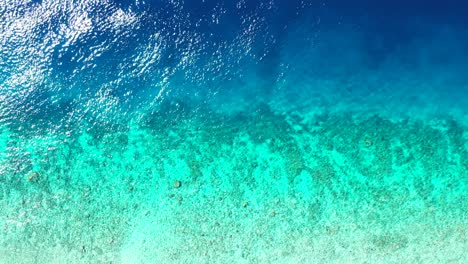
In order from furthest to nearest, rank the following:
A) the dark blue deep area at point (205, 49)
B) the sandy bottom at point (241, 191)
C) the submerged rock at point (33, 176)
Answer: the dark blue deep area at point (205, 49)
the submerged rock at point (33, 176)
the sandy bottom at point (241, 191)

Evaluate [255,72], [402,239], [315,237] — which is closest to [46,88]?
[255,72]

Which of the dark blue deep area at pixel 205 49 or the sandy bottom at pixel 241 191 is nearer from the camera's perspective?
the sandy bottom at pixel 241 191

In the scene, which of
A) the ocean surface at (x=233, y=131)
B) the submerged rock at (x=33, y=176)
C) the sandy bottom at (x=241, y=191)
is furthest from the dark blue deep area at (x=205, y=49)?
the submerged rock at (x=33, y=176)

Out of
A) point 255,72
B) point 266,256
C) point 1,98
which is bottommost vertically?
point 266,256

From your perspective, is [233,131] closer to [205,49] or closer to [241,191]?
[241,191]

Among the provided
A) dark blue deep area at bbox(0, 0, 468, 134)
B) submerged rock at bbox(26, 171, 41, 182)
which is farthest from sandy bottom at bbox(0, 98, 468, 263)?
dark blue deep area at bbox(0, 0, 468, 134)

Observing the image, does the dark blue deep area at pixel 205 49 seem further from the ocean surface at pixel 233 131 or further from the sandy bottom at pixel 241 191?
the sandy bottom at pixel 241 191

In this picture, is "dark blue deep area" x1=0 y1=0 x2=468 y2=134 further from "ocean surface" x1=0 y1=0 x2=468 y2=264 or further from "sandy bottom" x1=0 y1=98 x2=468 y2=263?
"sandy bottom" x1=0 y1=98 x2=468 y2=263

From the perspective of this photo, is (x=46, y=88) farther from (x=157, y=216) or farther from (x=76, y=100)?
(x=157, y=216)

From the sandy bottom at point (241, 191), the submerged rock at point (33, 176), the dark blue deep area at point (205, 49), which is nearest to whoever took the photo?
the sandy bottom at point (241, 191)
